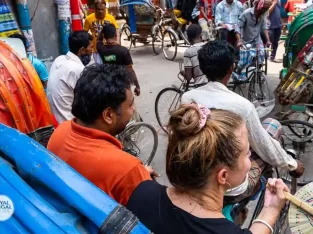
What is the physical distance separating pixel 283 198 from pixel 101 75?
97cm

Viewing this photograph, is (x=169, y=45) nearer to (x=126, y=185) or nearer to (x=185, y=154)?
(x=126, y=185)

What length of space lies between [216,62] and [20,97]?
1.31 metres

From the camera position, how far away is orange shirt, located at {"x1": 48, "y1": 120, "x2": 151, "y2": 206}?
62.0 inches

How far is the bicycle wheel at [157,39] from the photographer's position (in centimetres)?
1017

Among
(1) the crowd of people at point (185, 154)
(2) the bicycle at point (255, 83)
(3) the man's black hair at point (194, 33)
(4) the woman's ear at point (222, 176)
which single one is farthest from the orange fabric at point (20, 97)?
(2) the bicycle at point (255, 83)

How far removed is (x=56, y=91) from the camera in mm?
3334

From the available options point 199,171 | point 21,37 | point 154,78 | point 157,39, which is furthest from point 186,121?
point 157,39

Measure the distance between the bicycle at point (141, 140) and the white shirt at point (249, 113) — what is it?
1.86 meters

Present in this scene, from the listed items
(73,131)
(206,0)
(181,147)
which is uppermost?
(181,147)

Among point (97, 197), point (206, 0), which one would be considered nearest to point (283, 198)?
point (97, 197)

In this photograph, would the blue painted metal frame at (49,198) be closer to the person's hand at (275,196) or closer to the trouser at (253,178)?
the person's hand at (275,196)

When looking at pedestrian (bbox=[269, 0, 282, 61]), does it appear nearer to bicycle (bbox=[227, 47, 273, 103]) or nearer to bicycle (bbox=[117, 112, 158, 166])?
bicycle (bbox=[227, 47, 273, 103])

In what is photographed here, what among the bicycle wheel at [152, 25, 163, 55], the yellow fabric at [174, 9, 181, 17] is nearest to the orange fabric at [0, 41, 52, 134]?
the bicycle wheel at [152, 25, 163, 55]

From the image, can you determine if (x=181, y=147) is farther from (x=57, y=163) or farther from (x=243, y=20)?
(x=243, y=20)
